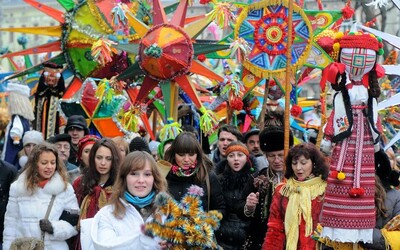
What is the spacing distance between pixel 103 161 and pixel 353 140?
7.42 ft

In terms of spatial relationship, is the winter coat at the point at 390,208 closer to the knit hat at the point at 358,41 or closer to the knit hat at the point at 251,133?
the knit hat at the point at 358,41

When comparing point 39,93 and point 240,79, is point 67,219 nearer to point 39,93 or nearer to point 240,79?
point 240,79

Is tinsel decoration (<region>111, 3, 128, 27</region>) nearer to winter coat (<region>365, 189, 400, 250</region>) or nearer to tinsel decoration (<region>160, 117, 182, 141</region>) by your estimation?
tinsel decoration (<region>160, 117, 182, 141</region>)

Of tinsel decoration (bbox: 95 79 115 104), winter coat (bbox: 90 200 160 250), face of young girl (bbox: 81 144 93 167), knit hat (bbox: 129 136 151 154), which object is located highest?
tinsel decoration (bbox: 95 79 115 104)

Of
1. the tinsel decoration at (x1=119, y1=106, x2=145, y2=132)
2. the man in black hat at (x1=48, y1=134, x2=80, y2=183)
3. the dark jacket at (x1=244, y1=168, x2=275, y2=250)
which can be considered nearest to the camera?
the dark jacket at (x1=244, y1=168, x2=275, y2=250)

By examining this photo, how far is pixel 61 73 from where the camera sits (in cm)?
1258

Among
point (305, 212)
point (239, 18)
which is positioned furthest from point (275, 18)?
point (305, 212)

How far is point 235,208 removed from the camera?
8.49 metres

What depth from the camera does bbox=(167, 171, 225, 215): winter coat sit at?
319 inches

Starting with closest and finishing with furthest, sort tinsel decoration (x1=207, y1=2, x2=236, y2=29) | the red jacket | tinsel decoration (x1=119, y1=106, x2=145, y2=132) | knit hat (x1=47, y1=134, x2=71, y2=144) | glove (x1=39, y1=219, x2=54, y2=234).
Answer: the red jacket < glove (x1=39, y1=219, x2=54, y2=234) < knit hat (x1=47, y1=134, x2=71, y2=144) < tinsel decoration (x1=207, y1=2, x2=236, y2=29) < tinsel decoration (x1=119, y1=106, x2=145, y2=132)

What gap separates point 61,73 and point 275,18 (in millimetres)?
3406

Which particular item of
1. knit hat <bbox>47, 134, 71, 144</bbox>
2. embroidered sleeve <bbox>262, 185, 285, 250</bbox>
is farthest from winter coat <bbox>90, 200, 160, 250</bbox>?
knit hat <bbox>47, 134, 71, 144</bbox>

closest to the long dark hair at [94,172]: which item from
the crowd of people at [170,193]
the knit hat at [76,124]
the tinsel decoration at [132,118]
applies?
the crowd of people at [170,193]

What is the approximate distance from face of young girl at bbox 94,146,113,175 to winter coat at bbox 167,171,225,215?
1.87ft
